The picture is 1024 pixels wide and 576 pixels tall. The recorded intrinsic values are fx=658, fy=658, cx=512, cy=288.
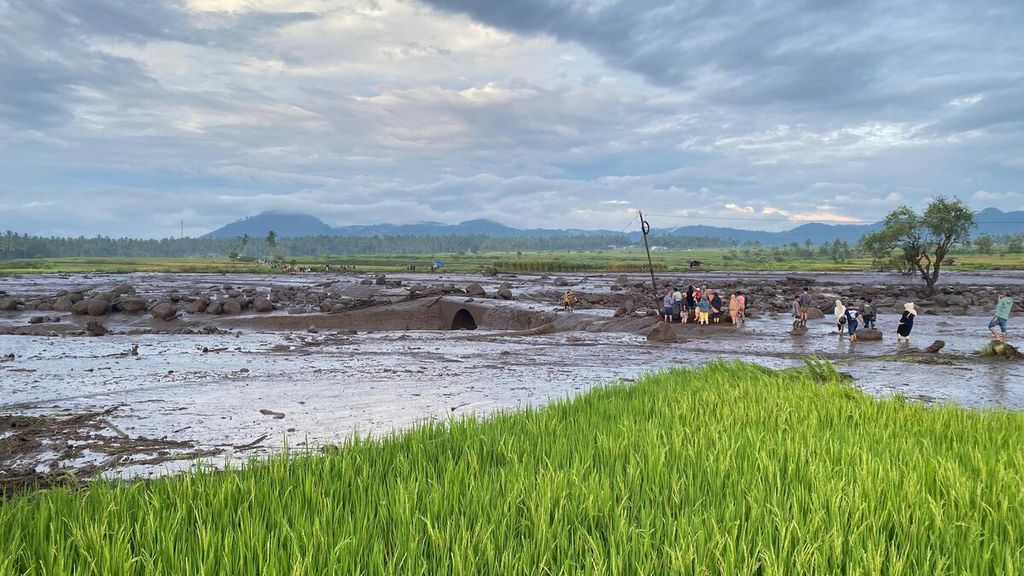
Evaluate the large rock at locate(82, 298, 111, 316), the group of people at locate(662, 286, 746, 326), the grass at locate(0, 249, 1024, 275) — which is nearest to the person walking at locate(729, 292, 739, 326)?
the group of people at locate(662, 286, 746, 326)

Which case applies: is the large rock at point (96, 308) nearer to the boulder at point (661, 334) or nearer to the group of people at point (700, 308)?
the boulder at point (661, 334)

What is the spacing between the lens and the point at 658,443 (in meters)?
6.00

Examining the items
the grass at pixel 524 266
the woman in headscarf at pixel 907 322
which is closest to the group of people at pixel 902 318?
the woman in headscarf at pixel 907 322

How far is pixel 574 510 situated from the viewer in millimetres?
4406

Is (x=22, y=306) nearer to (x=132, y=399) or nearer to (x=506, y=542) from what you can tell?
(x=132, y=399)

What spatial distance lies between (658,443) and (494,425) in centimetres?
202

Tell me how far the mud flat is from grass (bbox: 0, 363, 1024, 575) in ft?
4.50

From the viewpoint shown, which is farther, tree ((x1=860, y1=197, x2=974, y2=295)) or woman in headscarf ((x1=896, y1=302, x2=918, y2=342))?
A: tree ((x1=860, y1=197, x2=974, y2=295))

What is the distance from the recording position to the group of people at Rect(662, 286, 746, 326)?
2667 centimetres

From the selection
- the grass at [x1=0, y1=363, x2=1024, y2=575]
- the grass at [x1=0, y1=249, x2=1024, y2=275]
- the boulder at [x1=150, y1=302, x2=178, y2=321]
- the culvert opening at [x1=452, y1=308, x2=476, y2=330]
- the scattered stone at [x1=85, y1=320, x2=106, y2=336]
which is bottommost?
the culvert opening at [x1=452, y1=308, x2=476, y2=330]

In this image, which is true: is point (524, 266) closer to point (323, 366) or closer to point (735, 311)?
point (735, 311)

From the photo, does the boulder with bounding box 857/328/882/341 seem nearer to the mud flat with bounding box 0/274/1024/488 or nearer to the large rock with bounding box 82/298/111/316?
the mud flat with bounding box 0/274/1024/488

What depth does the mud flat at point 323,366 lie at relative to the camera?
9055mm

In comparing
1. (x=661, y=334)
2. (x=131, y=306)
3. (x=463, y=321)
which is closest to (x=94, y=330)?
(x=131, y=306)
